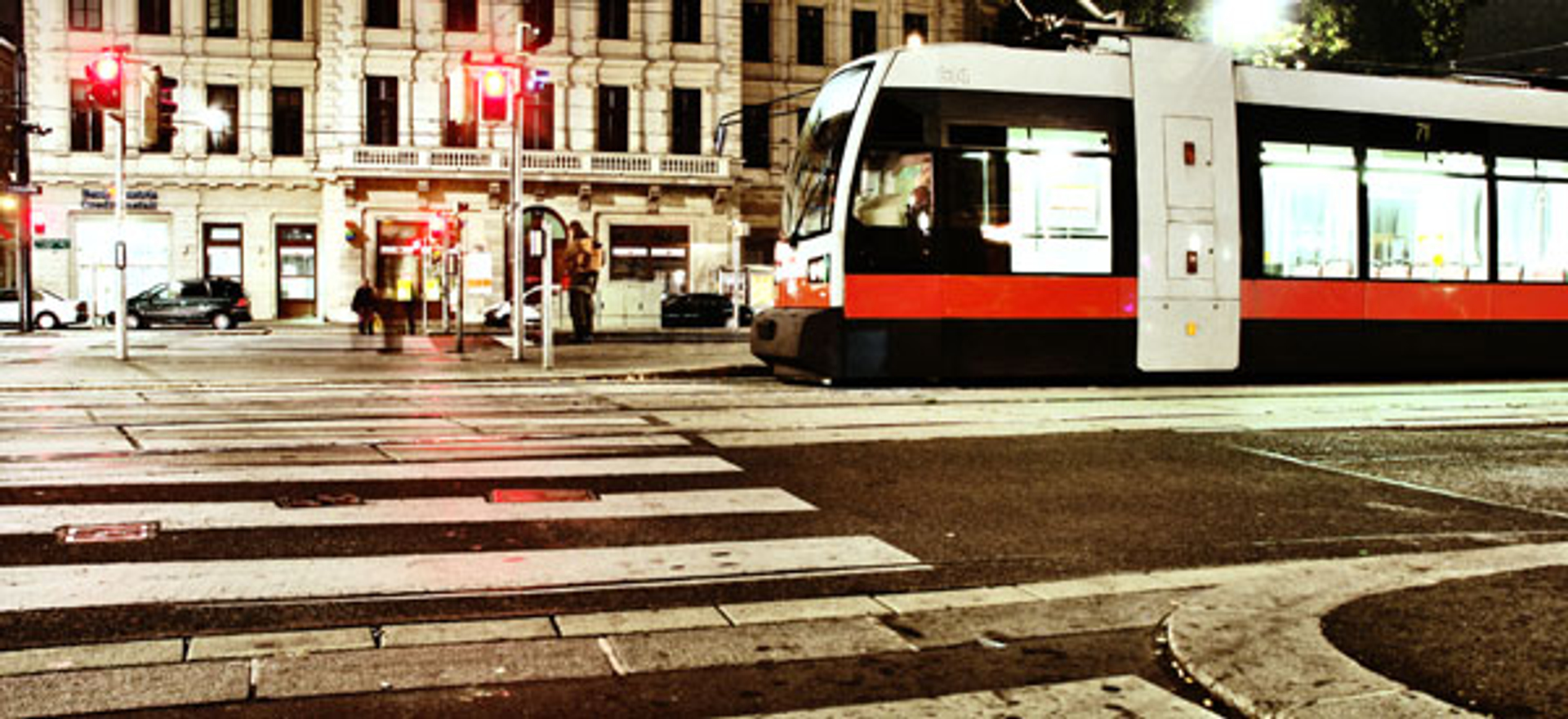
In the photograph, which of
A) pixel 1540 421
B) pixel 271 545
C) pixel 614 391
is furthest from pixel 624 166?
pixel 271 545

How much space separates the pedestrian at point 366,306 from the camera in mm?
31906

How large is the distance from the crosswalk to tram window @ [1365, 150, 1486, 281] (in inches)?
345

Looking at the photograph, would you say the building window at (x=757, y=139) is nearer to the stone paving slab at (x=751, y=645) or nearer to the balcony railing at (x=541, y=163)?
the balcony railing at (x=541, y=163)

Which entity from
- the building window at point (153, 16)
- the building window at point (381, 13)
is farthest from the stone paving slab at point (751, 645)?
the building window at point (153, 16)

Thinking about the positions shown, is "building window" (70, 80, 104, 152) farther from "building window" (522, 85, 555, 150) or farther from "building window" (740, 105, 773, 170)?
"building window" (740, 105, 773, 170)

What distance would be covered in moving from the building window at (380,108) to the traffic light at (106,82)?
80.8 feet

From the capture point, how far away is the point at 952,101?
12.7 m

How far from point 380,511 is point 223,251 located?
40.9m

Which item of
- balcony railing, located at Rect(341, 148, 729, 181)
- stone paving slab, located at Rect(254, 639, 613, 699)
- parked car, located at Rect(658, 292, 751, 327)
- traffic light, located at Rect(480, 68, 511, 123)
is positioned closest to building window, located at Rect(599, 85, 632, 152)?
balcony railing, located at Rect(341, 148, 729, 181)

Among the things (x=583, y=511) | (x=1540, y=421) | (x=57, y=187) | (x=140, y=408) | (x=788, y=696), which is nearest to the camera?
(x=788, y=696)

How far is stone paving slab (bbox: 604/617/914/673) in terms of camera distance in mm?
3896

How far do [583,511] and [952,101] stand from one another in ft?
25.3

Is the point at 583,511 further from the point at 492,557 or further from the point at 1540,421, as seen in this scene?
the point at 1540,421

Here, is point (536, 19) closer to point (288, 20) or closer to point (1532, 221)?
point (1532, 221)
